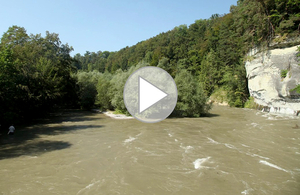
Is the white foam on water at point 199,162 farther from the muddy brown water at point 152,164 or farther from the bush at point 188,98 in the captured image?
the bush at point 188,98

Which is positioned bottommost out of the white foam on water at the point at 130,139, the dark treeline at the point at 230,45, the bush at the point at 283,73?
the white foam on water at the point at 130,139

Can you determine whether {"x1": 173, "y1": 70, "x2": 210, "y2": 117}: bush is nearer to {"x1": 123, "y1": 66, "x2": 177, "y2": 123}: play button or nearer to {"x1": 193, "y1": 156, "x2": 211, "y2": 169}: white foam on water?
{"x1": 123, "y1": 66, "x2": 177, "y2": 123}: play button

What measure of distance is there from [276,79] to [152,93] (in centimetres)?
2259

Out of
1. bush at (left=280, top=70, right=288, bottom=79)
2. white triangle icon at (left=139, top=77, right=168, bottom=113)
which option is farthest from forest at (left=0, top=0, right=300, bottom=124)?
white triangle icon at (left=139, top=77, right=168, bottom=113)

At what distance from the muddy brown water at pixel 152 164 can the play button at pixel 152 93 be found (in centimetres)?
232

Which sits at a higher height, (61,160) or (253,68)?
(253,68)

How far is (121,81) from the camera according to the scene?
85.1 ft

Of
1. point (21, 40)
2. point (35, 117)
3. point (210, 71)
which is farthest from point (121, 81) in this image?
point (210, 71)

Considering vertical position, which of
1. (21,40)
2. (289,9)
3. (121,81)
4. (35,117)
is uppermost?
(289,9)

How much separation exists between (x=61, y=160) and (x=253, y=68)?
28.8 meters

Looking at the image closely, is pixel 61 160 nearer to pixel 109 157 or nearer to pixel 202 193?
pixel 109 157

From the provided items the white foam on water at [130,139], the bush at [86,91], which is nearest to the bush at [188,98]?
the white foam on water at [130,139]

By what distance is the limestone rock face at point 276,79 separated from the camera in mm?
22809

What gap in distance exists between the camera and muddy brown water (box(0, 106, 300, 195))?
6.82 metres
